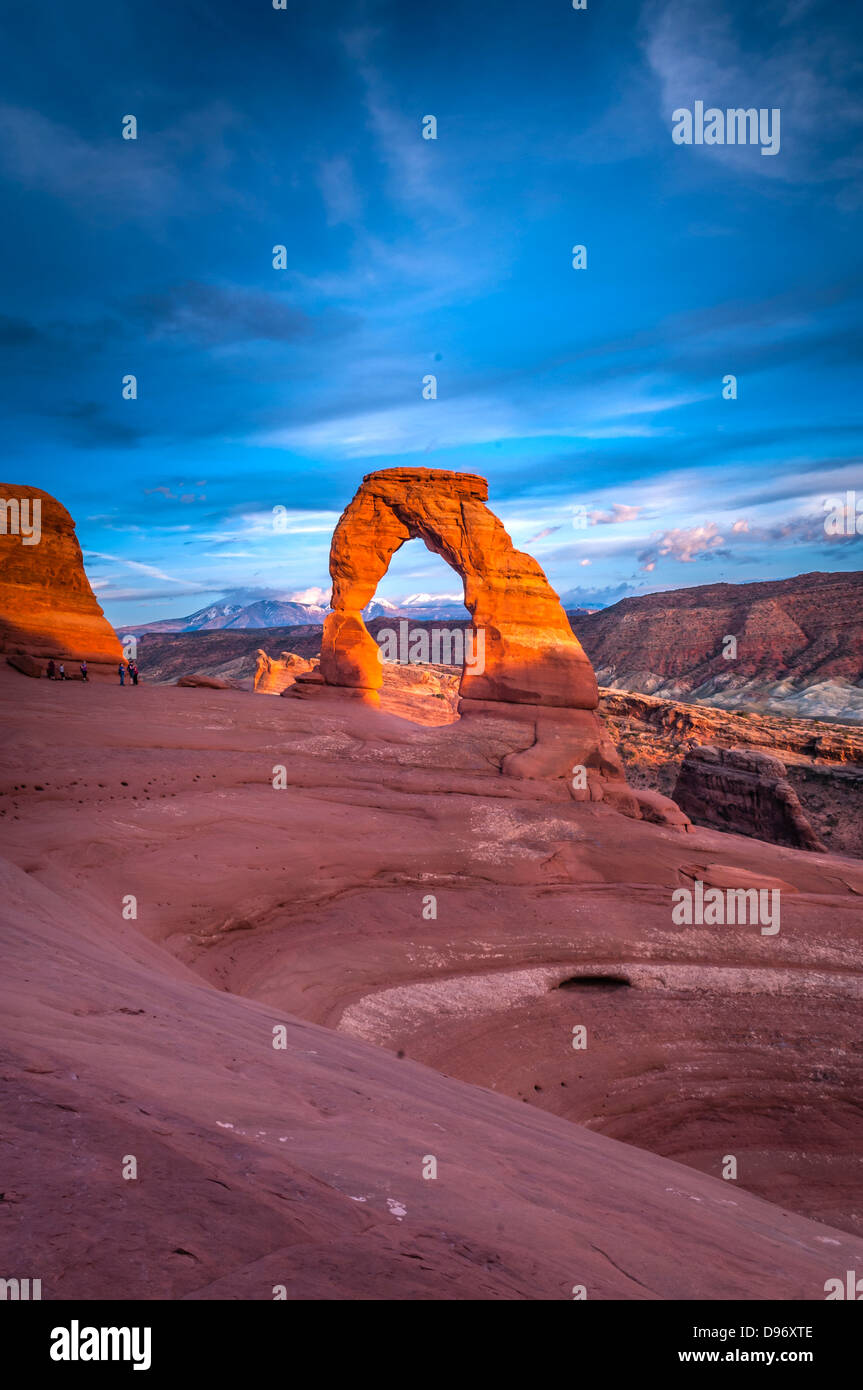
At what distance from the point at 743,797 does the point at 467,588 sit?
49.0ft

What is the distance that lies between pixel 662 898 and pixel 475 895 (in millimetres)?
3661

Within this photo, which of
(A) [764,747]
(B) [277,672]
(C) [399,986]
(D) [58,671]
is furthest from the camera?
(B) [277,672]

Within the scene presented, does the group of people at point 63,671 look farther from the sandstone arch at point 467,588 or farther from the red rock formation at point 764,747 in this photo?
the red rock formation at point 764,747

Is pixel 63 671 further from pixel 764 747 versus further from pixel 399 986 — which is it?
pixel 764 747

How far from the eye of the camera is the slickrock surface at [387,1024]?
2.60 meters

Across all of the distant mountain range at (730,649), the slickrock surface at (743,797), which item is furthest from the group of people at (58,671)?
the distant mountain range at (730,649)

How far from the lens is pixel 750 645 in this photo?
83500 millimetres

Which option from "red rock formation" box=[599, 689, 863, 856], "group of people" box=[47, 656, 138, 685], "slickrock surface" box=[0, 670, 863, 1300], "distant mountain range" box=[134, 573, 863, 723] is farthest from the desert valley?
"distant mountain range" box=[134, 573, 863, 723]

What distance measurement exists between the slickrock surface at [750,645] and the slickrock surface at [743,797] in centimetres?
3756

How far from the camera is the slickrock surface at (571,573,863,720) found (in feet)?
233

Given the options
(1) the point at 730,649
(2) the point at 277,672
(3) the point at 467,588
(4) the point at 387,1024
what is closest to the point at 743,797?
(3) the point at 467,588
